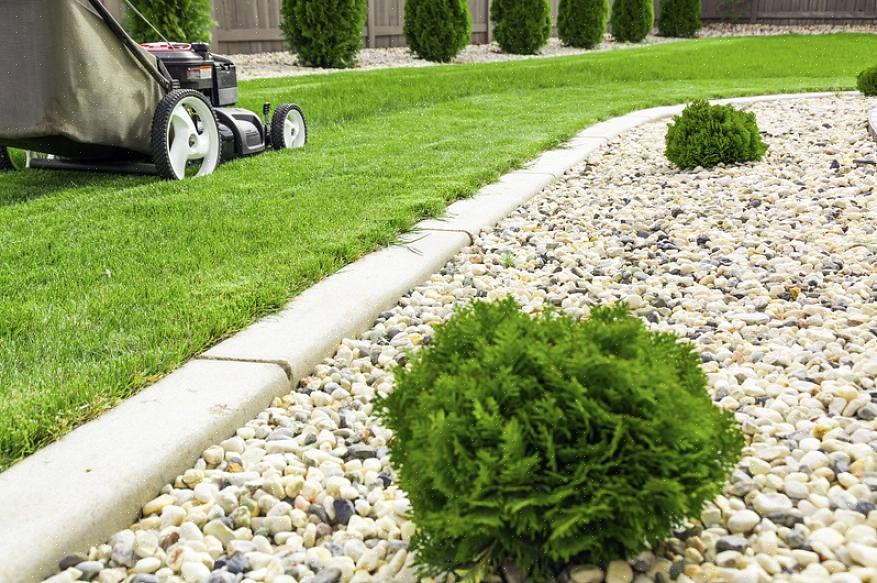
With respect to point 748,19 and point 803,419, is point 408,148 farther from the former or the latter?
point 748,19

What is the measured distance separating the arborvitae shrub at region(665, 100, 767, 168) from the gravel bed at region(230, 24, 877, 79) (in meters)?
6.82

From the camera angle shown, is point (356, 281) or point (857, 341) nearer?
point (857, 341)

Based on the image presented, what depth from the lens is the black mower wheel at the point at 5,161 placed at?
217 inches

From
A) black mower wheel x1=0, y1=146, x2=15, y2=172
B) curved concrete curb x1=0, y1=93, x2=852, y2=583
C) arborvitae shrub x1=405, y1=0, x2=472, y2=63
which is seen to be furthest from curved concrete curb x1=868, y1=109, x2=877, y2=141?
arborvitae shrub x1=405, y1=0, x2=472, y2=63

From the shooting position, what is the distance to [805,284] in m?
3.24

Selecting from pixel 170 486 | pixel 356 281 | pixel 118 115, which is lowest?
pixel 170 486

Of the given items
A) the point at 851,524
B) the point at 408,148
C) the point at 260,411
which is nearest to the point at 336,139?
the point at 408,148

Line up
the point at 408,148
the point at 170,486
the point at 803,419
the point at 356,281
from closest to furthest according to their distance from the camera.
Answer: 1. the point at 170,486
2. the point at 803,419
3. the point at 356,281
4. the point at 408,148

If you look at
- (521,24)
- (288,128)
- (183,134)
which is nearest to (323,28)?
(521,24)

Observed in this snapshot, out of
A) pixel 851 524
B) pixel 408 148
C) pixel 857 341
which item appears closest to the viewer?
pixel 851 524

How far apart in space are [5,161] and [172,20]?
14.9ft

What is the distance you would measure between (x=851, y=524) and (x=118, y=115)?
158 inches

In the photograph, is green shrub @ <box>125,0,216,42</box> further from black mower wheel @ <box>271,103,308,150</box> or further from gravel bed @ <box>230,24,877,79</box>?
black mower wheel @ <box>271,103,308,150</box>

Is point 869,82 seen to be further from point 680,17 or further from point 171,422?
point 680,17
